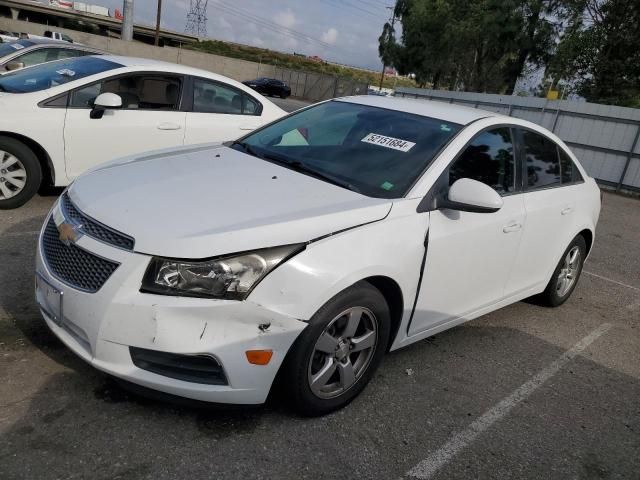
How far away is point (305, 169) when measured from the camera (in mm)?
3330

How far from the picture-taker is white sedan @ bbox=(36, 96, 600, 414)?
239 cm

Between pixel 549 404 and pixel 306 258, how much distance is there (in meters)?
1.95

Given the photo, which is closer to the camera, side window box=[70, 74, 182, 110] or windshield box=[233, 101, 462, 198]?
windshield box=[233, 101, 462, 198]

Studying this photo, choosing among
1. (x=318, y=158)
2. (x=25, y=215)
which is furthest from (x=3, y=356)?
(x=25, y=215)

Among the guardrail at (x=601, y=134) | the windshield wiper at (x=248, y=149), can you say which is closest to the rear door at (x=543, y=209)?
the windshield wiper at (x=248, y=149)

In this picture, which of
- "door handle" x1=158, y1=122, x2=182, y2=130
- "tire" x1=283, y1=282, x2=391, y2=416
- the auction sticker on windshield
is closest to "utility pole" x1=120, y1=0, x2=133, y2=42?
"door handle" x1=158, y1=122, x2=182, y2=130

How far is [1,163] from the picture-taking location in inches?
205

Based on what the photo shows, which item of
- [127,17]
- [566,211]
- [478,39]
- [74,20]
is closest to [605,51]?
[478,39]

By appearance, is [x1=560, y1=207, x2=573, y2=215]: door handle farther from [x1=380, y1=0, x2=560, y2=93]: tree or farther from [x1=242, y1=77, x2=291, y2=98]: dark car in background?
[x1=242, y1=77, x2=291, y2=98]: dark car in background

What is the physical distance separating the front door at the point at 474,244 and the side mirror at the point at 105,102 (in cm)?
355

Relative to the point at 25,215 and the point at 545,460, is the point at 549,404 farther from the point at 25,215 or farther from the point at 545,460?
the point at 25,215

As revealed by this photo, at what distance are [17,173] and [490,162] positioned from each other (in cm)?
429

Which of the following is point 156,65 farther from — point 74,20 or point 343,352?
point 74,20

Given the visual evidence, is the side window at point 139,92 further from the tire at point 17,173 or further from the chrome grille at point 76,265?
the chrome grille at point 76,265
